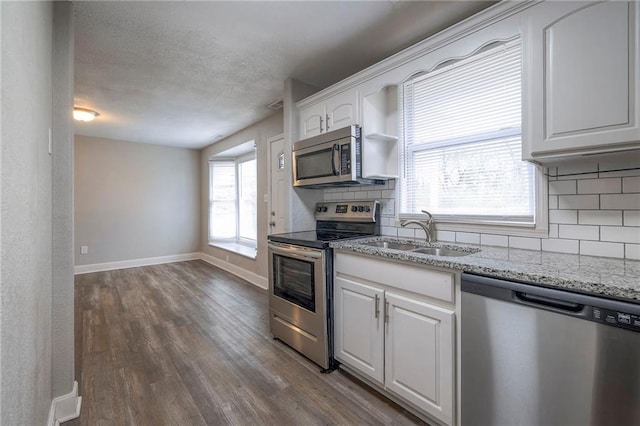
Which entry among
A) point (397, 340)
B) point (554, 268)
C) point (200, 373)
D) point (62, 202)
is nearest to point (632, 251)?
point (554, 268)

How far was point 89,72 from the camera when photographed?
2789 mm

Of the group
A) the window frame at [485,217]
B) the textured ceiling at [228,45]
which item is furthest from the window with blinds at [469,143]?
the textured ceiling at [228,45]

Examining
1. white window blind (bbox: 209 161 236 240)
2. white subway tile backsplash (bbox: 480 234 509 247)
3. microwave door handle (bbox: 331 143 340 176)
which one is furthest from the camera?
white window blind (bbox: 209 161 236 240)

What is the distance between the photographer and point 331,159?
2.47m

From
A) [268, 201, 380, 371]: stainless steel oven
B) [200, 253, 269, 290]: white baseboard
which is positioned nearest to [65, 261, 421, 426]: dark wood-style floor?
[268, 201, 380, 371]: stainless steel oven

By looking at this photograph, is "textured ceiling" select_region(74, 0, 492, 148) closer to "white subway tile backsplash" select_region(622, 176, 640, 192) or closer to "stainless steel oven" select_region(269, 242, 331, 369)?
"white subway tile backsplash" select_region(622, 176, 640, 192)

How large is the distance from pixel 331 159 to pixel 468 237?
3.87ft

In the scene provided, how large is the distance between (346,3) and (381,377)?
7.67 ft

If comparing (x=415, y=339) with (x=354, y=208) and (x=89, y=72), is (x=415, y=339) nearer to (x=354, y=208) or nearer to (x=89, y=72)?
(x=354, y=208)

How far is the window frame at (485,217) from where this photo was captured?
67.8 inches

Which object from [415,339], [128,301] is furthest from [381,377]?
[128,301]

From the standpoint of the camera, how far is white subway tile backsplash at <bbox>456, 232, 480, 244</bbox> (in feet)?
6.56

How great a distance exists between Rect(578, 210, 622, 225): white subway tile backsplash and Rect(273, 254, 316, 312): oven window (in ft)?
5.36

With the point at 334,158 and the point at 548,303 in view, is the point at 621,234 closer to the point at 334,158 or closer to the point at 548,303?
the point at 548,303
